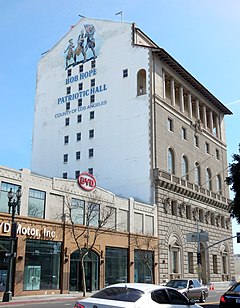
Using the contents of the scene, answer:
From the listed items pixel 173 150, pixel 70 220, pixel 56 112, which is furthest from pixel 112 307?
pixel 56 112

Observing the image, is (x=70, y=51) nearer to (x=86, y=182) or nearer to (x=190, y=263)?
(x=86, y=182)

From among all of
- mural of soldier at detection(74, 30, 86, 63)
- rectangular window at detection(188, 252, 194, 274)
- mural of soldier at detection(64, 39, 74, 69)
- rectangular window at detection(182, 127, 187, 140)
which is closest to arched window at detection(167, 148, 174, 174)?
rectangular window at detection(182, 127, 187, 140)

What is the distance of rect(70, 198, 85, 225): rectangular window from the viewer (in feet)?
130

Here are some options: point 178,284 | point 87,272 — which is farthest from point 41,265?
point 178,284

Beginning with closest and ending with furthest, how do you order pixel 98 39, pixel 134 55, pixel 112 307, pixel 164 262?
pixel 112 307
pixel 164 262
pixel 134 55
pixel 98 39

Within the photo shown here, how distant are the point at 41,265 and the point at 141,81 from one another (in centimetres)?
2979

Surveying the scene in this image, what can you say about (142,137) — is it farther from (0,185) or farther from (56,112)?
(0,185)

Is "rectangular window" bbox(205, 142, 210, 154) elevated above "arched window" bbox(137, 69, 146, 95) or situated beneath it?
situated beneath

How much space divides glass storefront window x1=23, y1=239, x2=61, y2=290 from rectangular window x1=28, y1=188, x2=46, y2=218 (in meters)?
2.32

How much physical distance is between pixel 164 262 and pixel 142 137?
1493 centimetres

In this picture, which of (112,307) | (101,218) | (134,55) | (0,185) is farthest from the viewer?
(134,55)

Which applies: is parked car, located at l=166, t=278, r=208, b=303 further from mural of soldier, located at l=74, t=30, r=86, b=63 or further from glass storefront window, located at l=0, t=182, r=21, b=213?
mural of soldier, located at l=74, t=30, r=86, b=63

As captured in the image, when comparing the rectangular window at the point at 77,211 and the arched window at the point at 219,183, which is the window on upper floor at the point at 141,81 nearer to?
the rectangular window at the point at 77,211

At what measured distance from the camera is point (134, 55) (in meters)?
56.1
